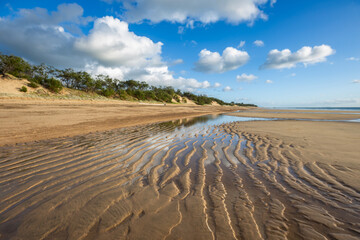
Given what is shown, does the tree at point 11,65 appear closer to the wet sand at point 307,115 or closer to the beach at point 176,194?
the beach at point 176,194

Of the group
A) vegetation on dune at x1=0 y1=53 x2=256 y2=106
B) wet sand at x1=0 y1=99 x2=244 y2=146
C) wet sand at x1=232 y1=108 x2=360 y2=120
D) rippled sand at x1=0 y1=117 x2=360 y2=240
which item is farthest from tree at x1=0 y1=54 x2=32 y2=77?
wet sand at x1=232 y1=108 x2=360 y2=120

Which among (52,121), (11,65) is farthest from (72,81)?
(52,121)

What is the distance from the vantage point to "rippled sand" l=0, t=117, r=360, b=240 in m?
1.94

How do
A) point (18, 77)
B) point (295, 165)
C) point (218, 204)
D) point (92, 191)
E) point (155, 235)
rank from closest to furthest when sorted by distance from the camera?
point (155, 235) → point (218, 204) → point (92, 191) → point (295, 165) → point (18, 77)

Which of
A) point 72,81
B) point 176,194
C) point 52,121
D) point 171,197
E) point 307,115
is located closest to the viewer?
point 171,197

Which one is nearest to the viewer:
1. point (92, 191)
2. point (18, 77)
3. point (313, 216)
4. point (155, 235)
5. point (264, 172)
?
point (155, 235)

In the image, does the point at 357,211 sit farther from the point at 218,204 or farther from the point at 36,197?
the point at 36,197

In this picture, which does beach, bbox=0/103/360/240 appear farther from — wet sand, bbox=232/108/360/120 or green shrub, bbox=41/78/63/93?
green shrub, bbox=41/78/63/93

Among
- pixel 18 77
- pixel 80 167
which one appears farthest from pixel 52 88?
pixel 80 167

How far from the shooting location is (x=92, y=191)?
2807 millimetres

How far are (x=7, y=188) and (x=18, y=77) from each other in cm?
5139

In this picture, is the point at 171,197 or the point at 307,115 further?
the point at 307,115

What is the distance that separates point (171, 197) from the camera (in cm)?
267

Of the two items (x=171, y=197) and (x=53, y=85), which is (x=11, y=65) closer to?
(x=53, y=85)
